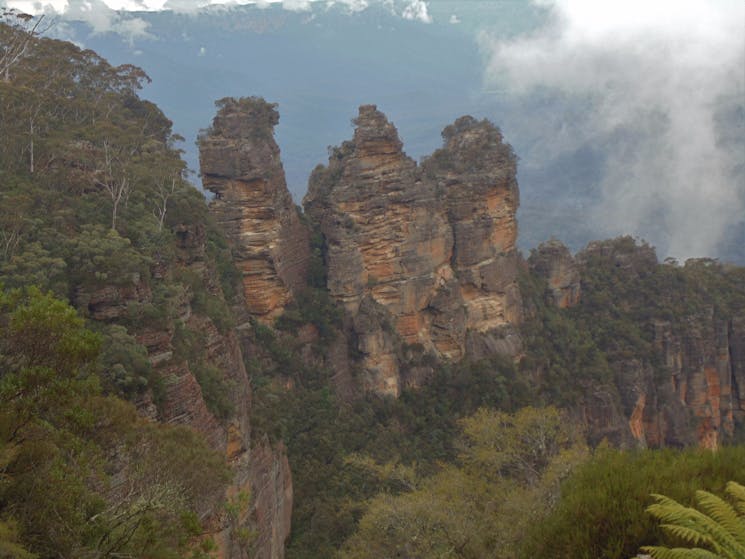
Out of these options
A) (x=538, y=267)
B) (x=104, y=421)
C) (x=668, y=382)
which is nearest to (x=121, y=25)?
(x=538, y=267)

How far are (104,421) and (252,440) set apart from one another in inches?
504

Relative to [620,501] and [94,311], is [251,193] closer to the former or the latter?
[94,311]

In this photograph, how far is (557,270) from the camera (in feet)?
154

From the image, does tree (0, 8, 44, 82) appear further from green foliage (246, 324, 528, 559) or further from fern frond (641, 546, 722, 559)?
fern frond (641, 546, 722, 559)

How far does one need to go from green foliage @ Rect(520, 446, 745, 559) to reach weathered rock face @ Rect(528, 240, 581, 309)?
122ft

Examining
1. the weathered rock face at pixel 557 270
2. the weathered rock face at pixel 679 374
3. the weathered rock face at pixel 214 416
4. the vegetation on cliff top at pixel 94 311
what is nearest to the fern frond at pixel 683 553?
the vegetation on cliff top at pixel 94 311

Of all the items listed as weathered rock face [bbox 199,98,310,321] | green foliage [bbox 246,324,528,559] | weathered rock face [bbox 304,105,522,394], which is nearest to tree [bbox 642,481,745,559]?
green foliage [bbox 246,324,528,559]

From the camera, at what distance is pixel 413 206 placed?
35.9 m

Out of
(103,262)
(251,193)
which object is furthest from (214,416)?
(251,193)

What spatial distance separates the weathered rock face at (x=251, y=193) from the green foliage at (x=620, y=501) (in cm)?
2322

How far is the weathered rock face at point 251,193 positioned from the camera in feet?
102

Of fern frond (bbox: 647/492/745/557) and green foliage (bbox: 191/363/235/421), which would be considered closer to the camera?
fern frond (bbox: 647/492/745/557)

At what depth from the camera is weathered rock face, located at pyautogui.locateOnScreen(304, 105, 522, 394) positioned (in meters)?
34.4

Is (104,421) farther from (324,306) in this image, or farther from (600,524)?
(324,306)
